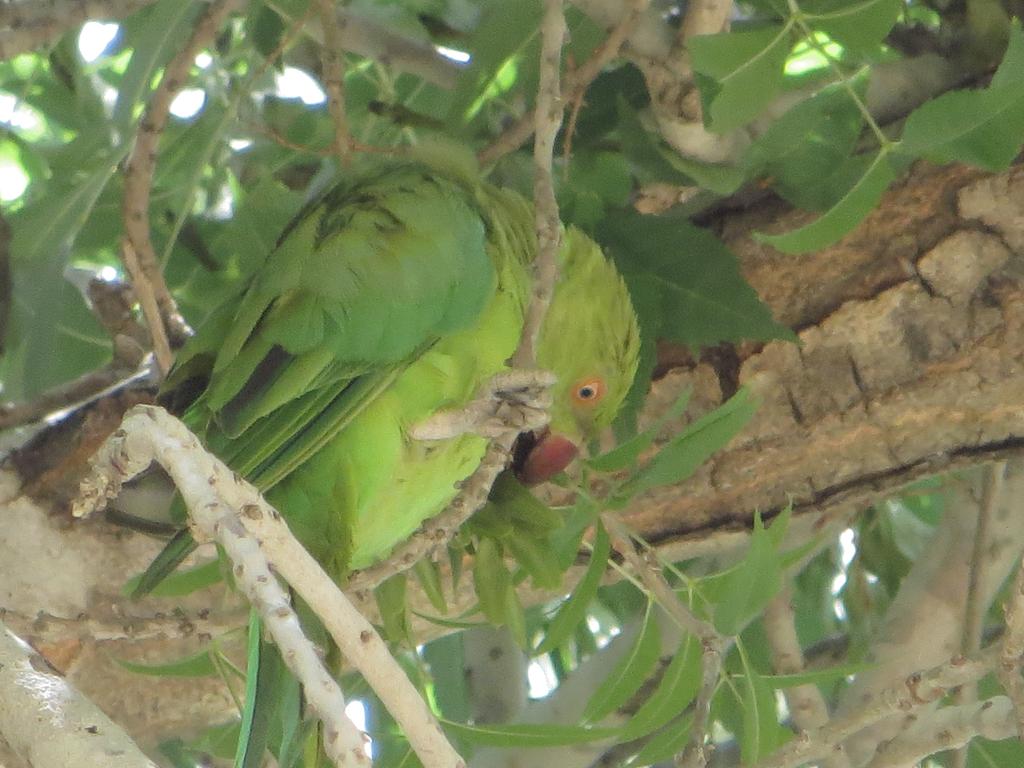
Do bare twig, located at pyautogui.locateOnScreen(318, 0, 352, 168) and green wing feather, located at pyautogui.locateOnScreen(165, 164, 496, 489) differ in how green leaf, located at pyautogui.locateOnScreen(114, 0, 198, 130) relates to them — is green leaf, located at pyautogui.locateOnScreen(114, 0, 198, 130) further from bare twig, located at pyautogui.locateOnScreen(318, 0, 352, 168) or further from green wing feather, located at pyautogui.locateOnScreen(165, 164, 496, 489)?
green wing feather, located at pyautogui.locateOnScreen(165, 164, 496, 489)

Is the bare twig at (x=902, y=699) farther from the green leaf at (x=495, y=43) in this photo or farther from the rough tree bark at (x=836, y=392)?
the green leaf at (x=495, y=43)

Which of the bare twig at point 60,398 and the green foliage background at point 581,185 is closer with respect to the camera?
the green foliage background at point 581,185

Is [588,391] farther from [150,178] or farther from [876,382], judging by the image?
[150,178]

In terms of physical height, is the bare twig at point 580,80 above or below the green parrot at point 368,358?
above

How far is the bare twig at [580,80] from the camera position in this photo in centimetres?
149

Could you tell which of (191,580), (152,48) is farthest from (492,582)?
(152,48)

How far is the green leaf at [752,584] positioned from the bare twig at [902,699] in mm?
138

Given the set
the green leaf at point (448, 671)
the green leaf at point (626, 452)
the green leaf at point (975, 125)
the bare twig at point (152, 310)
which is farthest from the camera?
the green leaf at point (448, 671)

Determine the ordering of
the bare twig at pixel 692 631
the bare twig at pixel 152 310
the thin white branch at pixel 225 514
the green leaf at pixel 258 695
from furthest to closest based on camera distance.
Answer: the bare twig at pixel 152 310 → the bare twig at pixel 692 631 → the green leaf at pixel 258 695 → the thin white branch at pixel 225 514

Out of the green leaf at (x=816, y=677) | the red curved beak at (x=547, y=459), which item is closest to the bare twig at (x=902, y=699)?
the green leaf at (x=816, y=677)

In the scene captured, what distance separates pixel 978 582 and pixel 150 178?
1.27 m

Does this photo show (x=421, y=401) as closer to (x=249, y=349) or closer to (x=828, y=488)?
(x=249, y=349)

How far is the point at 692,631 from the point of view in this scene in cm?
135

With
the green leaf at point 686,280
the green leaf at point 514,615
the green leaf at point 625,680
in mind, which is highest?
the green leaf at point 686,280
